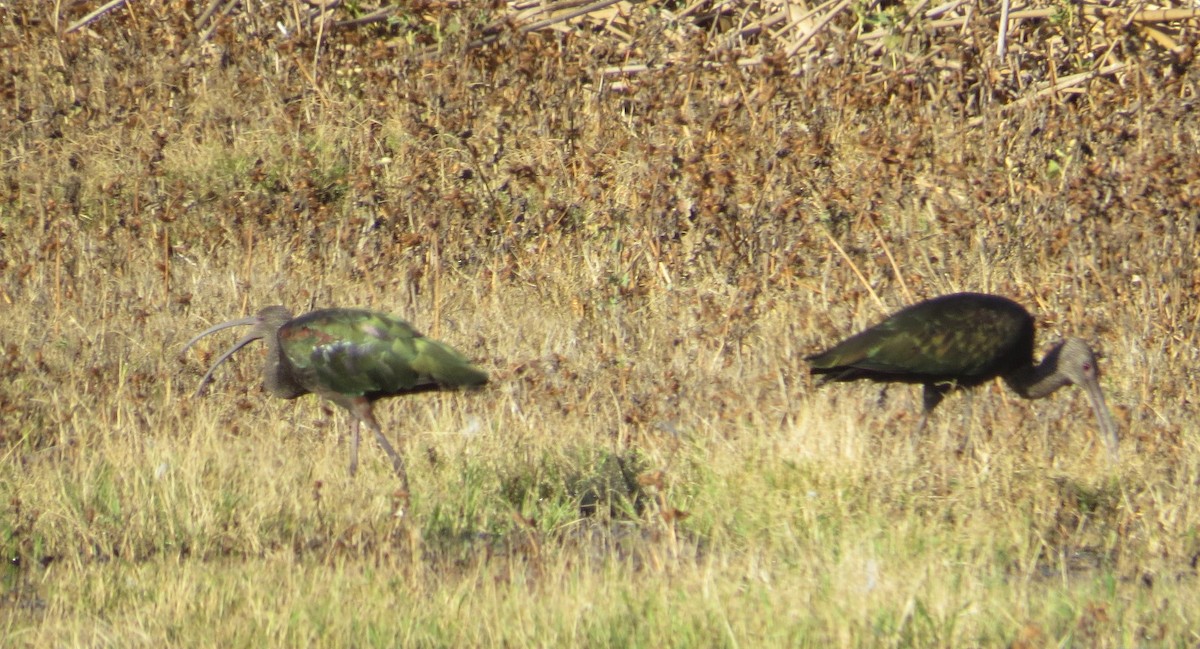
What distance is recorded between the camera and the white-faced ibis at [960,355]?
621cm

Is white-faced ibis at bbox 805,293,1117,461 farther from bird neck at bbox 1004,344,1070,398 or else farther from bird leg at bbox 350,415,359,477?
bird leg at bbox 350,415,359,477

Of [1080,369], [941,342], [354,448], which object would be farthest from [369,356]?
[1080,369]

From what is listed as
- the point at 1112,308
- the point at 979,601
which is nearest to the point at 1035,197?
the point at 1112,308

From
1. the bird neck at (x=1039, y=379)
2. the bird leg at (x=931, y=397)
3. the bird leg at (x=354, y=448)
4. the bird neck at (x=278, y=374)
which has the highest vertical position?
the bird neck at (x=278, y=374)

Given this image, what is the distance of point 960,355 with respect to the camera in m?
6.24

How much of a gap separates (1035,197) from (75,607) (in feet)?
17.9

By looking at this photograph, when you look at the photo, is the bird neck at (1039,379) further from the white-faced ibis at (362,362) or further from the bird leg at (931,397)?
the white-faced ibis at (362,362)

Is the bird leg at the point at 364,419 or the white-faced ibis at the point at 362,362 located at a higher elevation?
the white-faced ibis at the point at 362,362

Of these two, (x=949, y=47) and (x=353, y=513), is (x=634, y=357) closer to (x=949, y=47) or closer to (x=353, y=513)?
(x=353, y=513)

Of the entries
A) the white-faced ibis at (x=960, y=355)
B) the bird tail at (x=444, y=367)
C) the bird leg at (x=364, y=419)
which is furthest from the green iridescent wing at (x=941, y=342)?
the bird leg at (x=364, y=419)

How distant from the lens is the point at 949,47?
9047mm

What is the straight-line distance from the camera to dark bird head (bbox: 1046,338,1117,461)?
637 centimetres

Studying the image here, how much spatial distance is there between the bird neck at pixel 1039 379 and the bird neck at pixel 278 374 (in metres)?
2.85

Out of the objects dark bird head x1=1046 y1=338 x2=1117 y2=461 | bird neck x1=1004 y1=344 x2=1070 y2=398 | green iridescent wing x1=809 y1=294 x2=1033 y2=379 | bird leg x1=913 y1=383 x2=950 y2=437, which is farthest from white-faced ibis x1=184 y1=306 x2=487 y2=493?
dark bird head x1=1046 y1=338 x2=1117 y2=461
